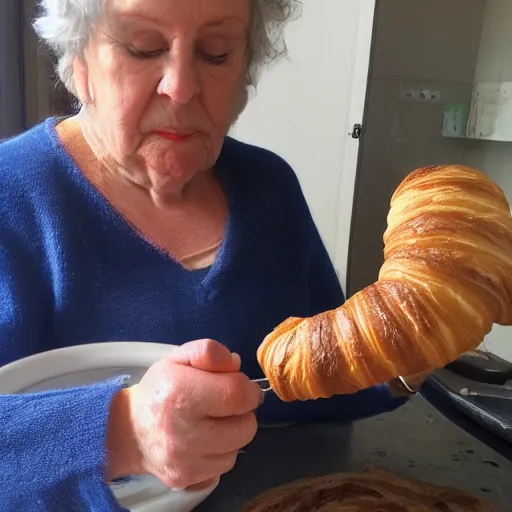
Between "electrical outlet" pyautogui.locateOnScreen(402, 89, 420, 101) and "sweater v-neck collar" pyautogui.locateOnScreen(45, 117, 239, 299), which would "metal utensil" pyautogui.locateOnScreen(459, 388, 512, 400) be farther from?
"electrical outlet" pyautogui.locateOnScreen(402, 89, 420, 101)

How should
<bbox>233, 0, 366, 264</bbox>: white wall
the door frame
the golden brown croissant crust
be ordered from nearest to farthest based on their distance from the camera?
the golden brown croissant crust, the door frame, <bbox>233, 0, 366, 264</bbox>: white wall

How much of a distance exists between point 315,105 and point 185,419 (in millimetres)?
1152

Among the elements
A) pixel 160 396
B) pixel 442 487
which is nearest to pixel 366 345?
pixel 160 396

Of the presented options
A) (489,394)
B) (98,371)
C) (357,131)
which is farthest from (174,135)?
(357,131)

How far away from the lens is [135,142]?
653 mm

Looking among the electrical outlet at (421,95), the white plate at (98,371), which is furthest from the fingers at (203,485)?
the electrical outlet at (421,95)

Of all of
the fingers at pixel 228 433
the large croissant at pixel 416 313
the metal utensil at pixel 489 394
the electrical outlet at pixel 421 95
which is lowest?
the metal utensil at pixel 489 394

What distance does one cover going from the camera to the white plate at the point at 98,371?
508mm

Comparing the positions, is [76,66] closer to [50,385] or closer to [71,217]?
[71,217]

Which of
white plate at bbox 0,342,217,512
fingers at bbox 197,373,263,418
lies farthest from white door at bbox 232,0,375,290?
fingers at bbox 197,373,263,418

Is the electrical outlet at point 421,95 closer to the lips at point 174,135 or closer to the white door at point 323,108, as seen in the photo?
the white door at point 323,108

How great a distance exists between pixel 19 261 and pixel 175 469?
0.99ft

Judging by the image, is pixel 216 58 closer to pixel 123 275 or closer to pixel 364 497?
pixel 123 275

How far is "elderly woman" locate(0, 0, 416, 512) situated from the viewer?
0.48 m
